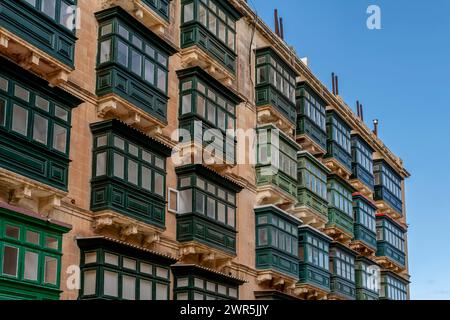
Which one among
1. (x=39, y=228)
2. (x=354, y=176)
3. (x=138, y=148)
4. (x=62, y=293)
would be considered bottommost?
(x=62, y=293)

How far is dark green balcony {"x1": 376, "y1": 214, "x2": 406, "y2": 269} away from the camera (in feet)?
177

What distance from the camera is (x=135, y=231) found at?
28219 millimetres

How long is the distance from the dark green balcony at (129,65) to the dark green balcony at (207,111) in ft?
5.68

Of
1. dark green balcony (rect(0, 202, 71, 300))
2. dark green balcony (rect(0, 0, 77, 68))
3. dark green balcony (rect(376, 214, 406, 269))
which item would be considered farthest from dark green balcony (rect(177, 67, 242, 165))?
dark green balcony (rect(376, 214, 406, 269))

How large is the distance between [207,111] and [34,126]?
35.6 ft

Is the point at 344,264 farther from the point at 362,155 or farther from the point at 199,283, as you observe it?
the point at 199,283

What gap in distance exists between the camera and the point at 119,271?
89.1 feet

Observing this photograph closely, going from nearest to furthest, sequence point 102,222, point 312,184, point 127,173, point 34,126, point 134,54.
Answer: point 34,126 → point 102,222 → point 127,173 → point 134,54 → point 312,184

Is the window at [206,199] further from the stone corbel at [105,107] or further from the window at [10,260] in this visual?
the window at [10,260]

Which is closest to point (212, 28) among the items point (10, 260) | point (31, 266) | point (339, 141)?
point (339, 141)

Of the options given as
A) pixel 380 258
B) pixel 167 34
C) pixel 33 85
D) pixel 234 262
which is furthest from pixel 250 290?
pixel 380 258

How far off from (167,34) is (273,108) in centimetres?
841

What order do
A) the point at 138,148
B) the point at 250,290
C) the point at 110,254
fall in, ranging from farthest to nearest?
the point at 250,290 < the point at 138,148 < the point at 110,254

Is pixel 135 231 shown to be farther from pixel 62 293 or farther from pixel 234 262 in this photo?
pixel 234 262
